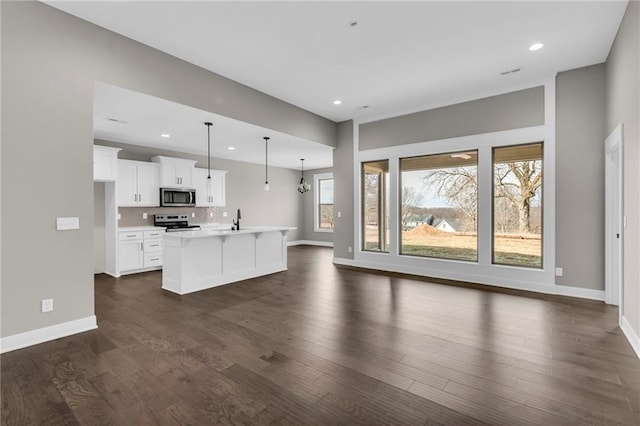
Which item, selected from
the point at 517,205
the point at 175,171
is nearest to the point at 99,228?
the point at 175,171

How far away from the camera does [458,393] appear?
2.08m

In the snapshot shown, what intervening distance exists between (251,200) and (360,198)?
397 cm

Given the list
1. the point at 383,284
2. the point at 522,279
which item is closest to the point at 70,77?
the point at 383,284

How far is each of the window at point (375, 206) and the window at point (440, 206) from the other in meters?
0.40

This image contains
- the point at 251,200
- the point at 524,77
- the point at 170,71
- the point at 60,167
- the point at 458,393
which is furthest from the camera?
the point at 251,200

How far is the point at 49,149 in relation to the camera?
2934mm

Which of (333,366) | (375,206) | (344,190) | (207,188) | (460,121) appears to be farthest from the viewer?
(207,188)

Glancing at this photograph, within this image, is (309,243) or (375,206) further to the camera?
(309,243)

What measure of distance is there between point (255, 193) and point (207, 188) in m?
1.89

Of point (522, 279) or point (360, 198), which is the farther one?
point (360, 198)

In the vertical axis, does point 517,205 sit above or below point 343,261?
above

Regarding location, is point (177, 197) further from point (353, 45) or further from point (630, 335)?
point (630, 335)

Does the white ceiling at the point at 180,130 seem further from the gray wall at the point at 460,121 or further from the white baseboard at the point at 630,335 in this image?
the white baseboard at the point at 630,335

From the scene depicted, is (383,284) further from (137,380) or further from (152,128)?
(152,128)
